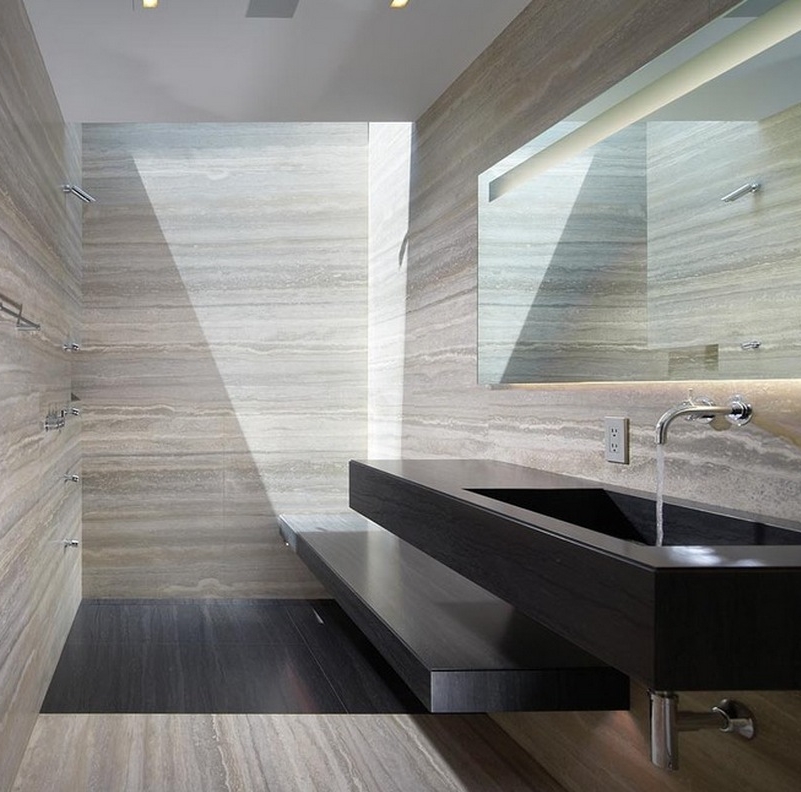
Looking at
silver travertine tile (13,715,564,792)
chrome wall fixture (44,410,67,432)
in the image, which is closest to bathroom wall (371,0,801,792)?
silver travertine tile (13,715,564,792)

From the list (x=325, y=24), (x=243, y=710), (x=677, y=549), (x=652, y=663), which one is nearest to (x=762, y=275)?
(x=677, y=549)

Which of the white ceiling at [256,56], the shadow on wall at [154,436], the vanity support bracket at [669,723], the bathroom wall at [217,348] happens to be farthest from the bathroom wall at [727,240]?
the shadow on wall at [154,436]

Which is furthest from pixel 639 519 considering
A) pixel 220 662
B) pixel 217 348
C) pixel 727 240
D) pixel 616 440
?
pixel 217 348

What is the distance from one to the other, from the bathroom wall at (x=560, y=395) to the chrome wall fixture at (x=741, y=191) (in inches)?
15.1

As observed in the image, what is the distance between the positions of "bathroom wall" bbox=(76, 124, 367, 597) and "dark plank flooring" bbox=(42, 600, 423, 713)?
14.6 inches

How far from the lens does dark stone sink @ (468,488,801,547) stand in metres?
1.97

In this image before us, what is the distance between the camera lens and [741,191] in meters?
2.11

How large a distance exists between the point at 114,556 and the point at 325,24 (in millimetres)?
3322

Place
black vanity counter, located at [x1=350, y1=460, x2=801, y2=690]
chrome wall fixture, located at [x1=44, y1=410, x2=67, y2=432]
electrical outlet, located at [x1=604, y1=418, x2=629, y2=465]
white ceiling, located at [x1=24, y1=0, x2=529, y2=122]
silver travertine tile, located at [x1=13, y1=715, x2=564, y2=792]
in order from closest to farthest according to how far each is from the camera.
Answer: black vanity counter, located at [x1=350, y1=460, x2=801, y2=690], electrical outlet, located at [x1=604, y1=418, x2=629, y2=465], silver travertine tile, located at [x1=13, y1=715, x2=564, y2=792], white ceiling, located at [x1=24, y1=0, x2=529, y2=122], chrome wall fixture, located at [x1=44, y1=410, x2=67, y2=432]

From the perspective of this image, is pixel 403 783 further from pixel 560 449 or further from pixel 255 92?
pixel 255 92

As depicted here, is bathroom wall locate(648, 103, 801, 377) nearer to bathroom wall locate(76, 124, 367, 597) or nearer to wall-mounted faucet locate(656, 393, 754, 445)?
wall-mounted faucet locate(656, 393, 754, 445)

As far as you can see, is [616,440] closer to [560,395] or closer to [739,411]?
[560,395]

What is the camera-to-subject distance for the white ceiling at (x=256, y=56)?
136 inches

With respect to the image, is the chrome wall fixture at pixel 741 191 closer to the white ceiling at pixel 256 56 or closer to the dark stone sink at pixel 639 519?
the dark stone sink at pixel 639 519
